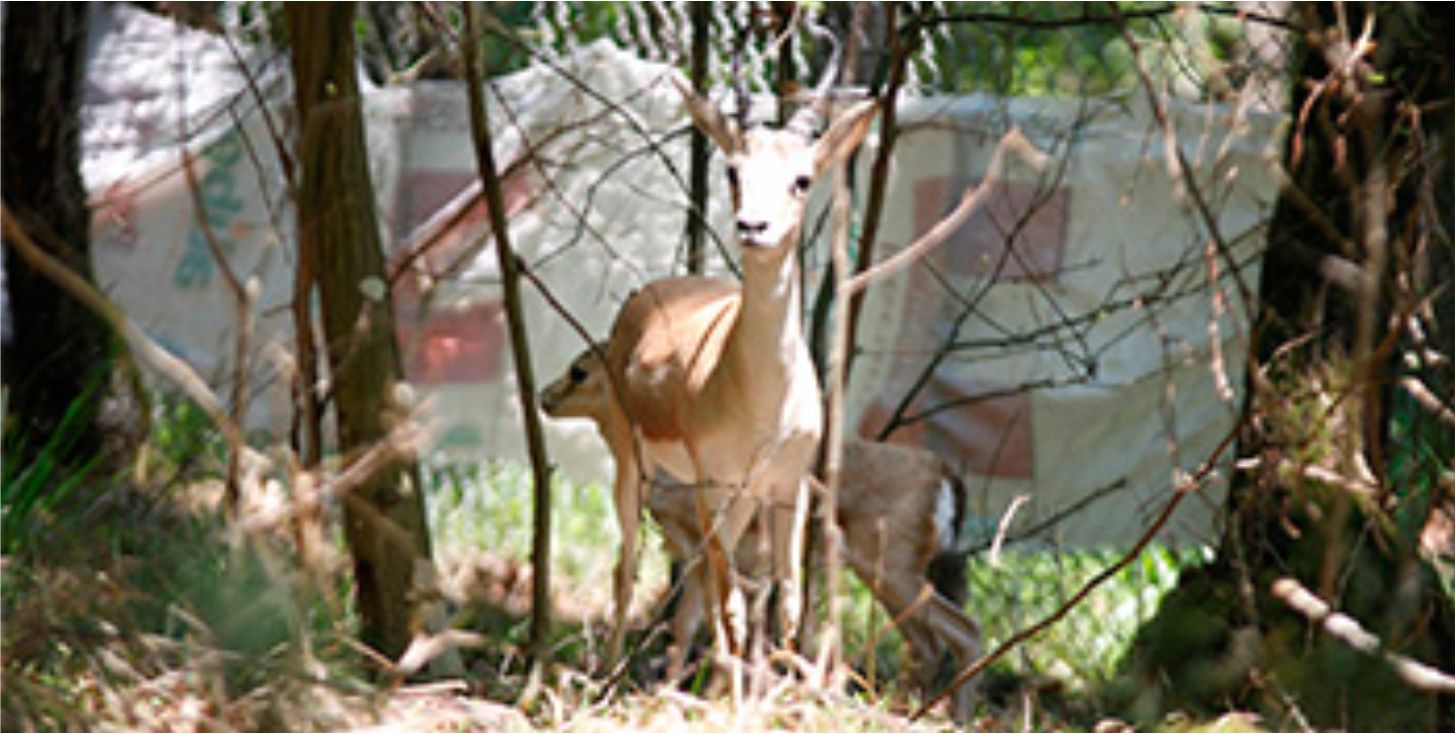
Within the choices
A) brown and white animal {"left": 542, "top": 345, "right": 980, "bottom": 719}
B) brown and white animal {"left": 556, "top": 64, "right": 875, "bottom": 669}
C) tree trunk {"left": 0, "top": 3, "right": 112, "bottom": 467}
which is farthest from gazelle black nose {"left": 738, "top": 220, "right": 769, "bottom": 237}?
tree trunk {"left": 0, "top": 3, "right": 112, "bottom": 467}

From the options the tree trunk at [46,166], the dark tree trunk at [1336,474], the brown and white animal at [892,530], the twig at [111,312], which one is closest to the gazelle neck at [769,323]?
the brown and white animal at [892,530]

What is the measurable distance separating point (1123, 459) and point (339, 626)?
4.53 meters

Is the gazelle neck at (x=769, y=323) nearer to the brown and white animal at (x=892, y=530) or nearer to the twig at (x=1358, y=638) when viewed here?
the brown and white animal at (x=892, y=530)

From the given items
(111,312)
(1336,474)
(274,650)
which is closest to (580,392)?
(274,650)

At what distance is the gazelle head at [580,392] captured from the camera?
19.2ft

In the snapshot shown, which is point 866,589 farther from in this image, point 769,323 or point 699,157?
point 769,323

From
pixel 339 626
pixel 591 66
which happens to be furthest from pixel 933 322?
pixel 339 626

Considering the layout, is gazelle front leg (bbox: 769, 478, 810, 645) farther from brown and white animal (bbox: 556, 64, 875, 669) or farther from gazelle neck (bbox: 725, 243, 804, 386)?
gazelle neck (bbox: 725, 243, 804, 386)

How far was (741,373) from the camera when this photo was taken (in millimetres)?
5109

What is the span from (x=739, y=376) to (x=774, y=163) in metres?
Result: 0.56

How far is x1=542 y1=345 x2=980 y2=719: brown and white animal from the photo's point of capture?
6.06 meters

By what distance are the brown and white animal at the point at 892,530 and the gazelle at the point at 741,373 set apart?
41cm

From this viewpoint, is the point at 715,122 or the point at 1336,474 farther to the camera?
the point at 1336,474

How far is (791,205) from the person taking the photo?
4.79 metres
